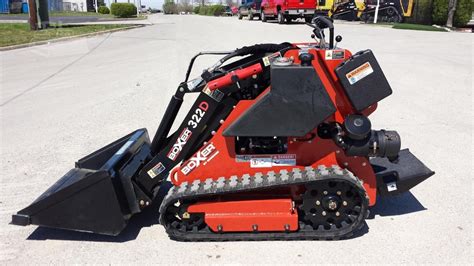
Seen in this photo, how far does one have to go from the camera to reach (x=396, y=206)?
416 centimetres

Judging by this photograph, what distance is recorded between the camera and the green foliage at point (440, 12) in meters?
26.3

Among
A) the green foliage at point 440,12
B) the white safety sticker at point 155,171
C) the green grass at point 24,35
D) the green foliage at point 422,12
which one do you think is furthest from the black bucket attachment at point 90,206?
the green foliage at point 422,12

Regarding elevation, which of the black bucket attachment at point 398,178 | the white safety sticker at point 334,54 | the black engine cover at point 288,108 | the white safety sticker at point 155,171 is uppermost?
the white safety sticker at point 334,54

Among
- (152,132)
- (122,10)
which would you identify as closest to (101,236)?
(152,132)

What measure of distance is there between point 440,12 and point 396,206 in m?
26.0

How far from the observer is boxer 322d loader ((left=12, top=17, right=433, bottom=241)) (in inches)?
134

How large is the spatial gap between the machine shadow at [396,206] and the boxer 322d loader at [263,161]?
16.6 inches

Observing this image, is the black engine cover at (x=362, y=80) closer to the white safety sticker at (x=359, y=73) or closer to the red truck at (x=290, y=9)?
the white safety sticker at (x=359, y=73)

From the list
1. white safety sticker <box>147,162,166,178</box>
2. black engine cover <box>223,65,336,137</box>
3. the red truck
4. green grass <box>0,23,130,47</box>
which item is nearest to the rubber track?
white safety sticker <box>147,162,166,178</box>

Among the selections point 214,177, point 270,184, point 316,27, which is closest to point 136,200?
point 214,177

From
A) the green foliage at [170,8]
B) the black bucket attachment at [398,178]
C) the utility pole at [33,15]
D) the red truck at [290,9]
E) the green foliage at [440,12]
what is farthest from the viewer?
the green foliage at [170,8]

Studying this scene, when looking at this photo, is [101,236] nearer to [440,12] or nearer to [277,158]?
[277,158]

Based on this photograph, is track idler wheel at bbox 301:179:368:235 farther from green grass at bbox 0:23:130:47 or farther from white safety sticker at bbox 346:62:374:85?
green grass at bbox 0:23:130:47

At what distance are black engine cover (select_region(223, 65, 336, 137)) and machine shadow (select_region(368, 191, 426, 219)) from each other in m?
1.20
